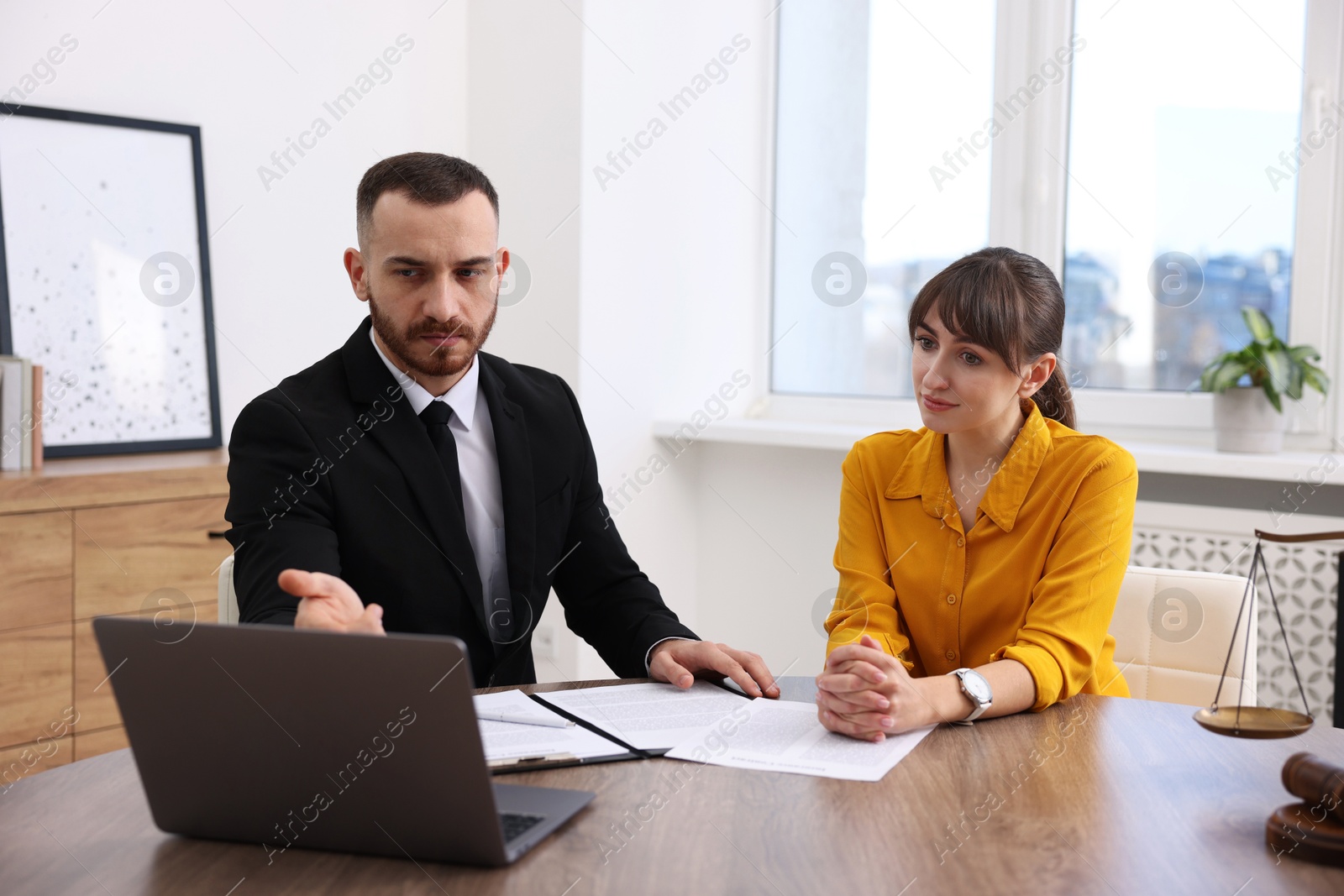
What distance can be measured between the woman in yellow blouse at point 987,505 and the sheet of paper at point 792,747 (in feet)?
0.94

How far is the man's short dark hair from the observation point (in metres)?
1.72

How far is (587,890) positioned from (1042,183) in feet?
9.55

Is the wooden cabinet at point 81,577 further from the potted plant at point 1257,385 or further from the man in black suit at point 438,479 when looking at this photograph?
A: the potted plant at point 1257,385

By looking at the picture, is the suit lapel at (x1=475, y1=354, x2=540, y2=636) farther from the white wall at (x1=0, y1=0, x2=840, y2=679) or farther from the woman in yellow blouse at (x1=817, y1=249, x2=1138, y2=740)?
the white wall at (x1=0, y1=0, x2=840, y2=679)

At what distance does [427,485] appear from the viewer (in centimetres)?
167

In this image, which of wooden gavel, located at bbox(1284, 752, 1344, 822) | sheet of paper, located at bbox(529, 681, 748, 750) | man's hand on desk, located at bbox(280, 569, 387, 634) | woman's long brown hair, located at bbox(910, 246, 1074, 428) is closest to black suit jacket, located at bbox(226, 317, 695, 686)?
sheet of paper, located at bbox(529, 681, 748, 750)

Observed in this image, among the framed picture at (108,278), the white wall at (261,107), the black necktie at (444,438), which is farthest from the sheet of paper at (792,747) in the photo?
the white wall at (261,107)

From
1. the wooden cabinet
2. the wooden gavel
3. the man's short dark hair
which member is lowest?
the wooden cabinet

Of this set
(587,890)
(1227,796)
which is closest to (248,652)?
(587,890)

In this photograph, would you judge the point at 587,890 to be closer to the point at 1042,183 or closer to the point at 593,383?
the point at 593,383

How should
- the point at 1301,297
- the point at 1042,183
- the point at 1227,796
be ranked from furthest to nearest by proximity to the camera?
the point at 1042,183 → the point at 1301,297 → the point at 1227,796

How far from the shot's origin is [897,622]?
5.85 ft

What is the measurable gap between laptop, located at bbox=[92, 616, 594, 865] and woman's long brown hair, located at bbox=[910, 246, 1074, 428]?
1080 mm

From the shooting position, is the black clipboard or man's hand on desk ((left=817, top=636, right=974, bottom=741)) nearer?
the black clipboard
